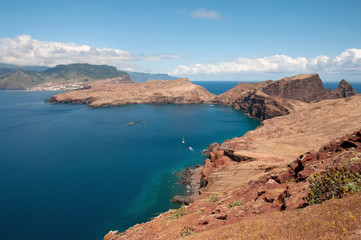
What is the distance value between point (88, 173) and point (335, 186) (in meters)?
67.6

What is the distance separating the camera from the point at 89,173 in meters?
68.6

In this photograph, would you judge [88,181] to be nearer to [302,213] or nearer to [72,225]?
[72,225]

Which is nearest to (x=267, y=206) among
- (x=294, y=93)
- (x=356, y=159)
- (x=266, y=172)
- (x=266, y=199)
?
(x=266, y=199)

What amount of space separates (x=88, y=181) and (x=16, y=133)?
76452 millimetres

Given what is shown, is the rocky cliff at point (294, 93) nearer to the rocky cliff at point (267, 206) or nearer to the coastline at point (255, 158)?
the coastline at point (255, 158)

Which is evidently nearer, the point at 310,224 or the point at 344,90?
the point at 310,224

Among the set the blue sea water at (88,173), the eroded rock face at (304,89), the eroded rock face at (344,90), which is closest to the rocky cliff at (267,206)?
the blue sea water at (88,173)

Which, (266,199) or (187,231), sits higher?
(266,199)

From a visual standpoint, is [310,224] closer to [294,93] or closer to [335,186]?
[335,186]

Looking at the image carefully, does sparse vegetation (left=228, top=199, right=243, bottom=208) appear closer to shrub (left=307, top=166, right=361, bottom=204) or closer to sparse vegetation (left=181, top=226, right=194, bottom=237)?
sparse vegetation (left=181, top=226, right=194, bottom=237)

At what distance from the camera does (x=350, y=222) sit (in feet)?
35.6

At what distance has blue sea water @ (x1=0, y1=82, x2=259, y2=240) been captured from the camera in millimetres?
46594

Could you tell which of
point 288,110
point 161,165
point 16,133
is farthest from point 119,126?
point 288,110

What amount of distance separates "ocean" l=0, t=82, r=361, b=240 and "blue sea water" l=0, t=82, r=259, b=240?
0.19m
